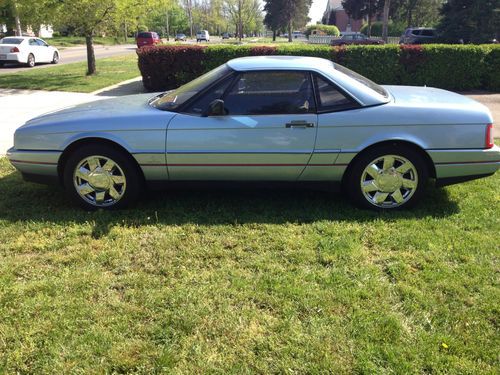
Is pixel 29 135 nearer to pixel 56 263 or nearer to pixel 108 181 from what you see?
pixel 108 181

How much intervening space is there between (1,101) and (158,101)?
8938mm

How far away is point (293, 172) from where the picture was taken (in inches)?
167

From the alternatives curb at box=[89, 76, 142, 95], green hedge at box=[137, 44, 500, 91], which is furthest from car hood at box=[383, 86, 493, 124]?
curb at box=[89, 76, 142, 95]

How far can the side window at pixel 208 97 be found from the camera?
4.21 m

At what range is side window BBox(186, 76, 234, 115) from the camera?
4.21 metres

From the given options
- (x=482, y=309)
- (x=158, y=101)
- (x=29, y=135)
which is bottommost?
(x=482, y=309)

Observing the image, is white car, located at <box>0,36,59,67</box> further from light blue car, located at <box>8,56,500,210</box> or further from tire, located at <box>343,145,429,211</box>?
tire, located at <box>343,145,429,211</box>

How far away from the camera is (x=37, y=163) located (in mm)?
4383

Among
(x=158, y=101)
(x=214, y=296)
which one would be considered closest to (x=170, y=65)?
(x=158, y=101)

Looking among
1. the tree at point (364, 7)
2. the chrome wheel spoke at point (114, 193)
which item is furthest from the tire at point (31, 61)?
the tree at point (364, 7)

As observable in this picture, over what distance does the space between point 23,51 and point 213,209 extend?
67.9ft

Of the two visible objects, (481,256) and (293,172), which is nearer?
(481,256)

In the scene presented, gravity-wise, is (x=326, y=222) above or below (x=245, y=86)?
below

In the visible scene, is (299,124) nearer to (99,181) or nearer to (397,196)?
(397,196)
